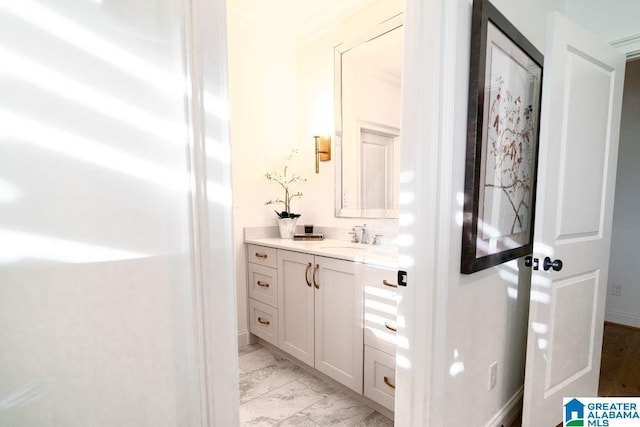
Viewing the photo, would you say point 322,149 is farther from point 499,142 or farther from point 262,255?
point 499,142

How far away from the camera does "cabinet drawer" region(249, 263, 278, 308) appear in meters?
2.43

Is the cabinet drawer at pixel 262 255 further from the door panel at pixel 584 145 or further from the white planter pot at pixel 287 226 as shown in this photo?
the door panel at pixel 584 145

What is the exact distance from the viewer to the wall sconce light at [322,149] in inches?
105

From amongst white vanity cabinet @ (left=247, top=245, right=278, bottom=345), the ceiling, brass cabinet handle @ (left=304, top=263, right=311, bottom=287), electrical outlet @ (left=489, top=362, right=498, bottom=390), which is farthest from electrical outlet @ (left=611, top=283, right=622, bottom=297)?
the ceiling

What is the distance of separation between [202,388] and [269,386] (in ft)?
5.38

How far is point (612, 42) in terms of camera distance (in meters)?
1.83

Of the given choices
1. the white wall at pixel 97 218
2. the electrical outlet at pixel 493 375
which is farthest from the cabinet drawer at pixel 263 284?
the white wall at pixel 97 218

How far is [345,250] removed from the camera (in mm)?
2205

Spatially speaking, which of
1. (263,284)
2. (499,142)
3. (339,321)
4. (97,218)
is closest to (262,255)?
(263,284)

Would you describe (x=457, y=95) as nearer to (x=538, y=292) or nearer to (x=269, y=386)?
(x=538, y=292)

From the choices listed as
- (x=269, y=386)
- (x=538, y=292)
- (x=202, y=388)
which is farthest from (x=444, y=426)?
(x=269, y=386)

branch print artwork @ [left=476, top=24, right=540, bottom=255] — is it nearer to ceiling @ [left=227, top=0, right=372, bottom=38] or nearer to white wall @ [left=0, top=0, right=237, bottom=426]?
white wall @ [left=0, top=0, right=237, bottom=426]

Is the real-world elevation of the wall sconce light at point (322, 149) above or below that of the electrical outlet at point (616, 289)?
above

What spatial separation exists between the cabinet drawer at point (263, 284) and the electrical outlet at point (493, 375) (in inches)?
59.3
